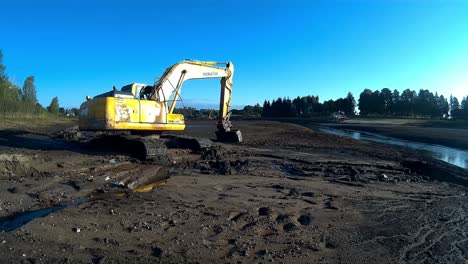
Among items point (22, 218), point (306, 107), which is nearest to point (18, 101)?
point (22, 218)

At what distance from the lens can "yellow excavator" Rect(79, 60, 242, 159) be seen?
555 inches

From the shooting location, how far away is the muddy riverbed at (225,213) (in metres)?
5.56

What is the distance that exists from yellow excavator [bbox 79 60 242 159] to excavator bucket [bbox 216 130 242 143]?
3.47m

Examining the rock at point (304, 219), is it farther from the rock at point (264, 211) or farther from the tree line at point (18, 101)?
the tree line at point (18, 101)

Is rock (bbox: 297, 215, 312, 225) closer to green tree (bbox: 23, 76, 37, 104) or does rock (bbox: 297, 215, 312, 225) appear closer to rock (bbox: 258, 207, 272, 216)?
rock (bbox: 258, 207, 272, 216)

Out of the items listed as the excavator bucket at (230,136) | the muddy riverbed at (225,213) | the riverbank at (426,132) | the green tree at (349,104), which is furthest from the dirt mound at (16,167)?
the green tree at (349,104)

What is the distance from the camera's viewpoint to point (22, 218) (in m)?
6.93

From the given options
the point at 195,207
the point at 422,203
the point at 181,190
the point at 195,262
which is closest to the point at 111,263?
the point at 195,262

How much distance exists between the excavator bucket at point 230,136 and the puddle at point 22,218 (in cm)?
1474

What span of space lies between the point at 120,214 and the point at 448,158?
18.0 m

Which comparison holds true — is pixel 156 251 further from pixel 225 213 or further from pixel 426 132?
pixel 426 132

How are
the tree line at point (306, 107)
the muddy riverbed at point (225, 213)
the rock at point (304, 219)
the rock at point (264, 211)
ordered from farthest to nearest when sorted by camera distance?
the tree line at point (306, 107)
the rock at point (264, 211)
the rock at point (304, 219)
the muddy riverbed at point (225, 213)

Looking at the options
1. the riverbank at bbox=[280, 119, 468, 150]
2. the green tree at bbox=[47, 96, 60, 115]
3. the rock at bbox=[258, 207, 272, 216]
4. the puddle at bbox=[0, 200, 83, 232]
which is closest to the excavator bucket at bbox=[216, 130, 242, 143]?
the rock at bbox=[258, 207, 272, 216]

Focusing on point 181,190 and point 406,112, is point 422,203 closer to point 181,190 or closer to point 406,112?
point 181,190
